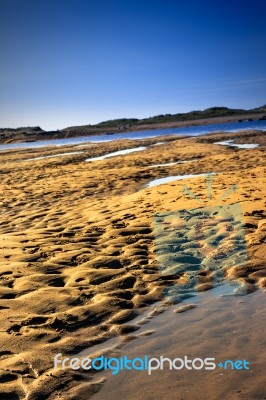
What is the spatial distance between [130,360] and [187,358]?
54 centimetres

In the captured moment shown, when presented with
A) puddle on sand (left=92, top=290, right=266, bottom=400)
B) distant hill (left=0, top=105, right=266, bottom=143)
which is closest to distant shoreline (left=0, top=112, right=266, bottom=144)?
distant hill (left=0, top=105, right=266, bottom=143)

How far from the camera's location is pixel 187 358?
331cm

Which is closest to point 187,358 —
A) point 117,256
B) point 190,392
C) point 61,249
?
point 190,392

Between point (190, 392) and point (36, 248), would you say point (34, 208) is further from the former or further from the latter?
point (190, 392)

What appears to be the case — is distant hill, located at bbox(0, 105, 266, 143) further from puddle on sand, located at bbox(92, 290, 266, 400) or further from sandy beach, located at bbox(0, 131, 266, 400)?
puddle on sand, located at bbox(92, 290, 266, 400)

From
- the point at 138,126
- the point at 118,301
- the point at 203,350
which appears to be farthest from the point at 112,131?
the point at 203,350

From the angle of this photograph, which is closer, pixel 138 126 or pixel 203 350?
pixel 203 350

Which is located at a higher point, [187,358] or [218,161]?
[218,161]

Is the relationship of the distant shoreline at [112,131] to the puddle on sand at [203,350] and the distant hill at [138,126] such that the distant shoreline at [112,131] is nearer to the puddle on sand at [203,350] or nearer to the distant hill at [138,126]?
the distant hill at [138,126]

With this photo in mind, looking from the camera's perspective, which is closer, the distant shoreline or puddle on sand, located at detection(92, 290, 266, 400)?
puddle on sand, located at detection(92, 290, 266, 400)

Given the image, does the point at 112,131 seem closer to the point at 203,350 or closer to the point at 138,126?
the point at 138,126

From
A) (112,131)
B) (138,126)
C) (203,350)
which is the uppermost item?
(138,126)

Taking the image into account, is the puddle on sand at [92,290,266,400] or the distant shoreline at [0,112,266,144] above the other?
the distant shoreline at [0,112,266,144]

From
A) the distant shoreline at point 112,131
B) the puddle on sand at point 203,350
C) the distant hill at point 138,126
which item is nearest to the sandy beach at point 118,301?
the puddle on sand at point 203,350
